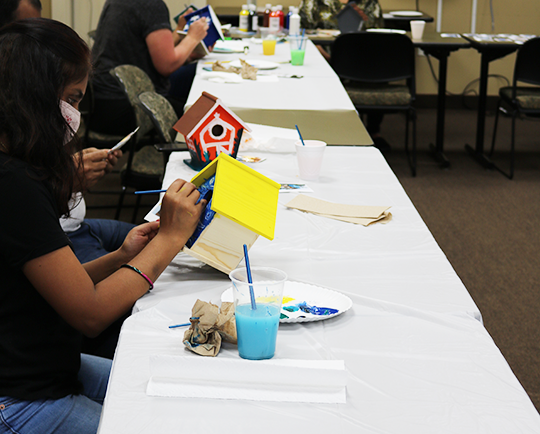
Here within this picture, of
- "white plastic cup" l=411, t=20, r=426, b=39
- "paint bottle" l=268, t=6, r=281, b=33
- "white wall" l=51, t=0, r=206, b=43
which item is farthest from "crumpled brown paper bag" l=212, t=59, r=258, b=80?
"white wall" l=51, t=0, r=206, b=43

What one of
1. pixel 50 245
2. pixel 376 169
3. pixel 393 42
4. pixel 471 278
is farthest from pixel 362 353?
pixel 393 42

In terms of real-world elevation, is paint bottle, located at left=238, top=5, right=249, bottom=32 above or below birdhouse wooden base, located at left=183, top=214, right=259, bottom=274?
above

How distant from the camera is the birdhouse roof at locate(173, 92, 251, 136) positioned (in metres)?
1.66

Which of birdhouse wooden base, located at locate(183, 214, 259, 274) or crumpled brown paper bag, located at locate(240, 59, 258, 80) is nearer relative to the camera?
birdhouse wooden base, located at locate(183, 214, 259, 274)

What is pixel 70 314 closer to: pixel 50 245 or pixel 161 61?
pixel 50 245

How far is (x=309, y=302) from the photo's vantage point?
3.42 ft

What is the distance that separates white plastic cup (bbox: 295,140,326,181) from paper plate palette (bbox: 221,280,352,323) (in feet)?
2.09

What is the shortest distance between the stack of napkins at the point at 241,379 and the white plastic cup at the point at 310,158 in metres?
0.94

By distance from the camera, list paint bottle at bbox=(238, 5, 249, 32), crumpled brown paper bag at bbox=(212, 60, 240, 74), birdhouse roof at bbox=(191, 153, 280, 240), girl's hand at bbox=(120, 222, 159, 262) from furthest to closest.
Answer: paint bottle at bbox=(238, 5, 249, 32) < crumpled brown paper bag at bbox=(212, 60, 240, 74) < girl's hand at bbox=(120, 222, 159, 262) < birdhouse roof at bbox=(191, 153, 280, 240)

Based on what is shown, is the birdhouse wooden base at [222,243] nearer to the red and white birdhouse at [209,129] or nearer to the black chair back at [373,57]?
the red and white birdhouse at [209,129]

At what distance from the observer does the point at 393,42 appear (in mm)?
3885

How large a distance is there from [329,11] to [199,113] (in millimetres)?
3643

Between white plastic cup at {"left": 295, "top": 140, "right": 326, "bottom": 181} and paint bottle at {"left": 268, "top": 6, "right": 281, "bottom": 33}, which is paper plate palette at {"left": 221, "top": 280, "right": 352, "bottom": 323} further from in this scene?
paint bottle at {"left": 268, "top": 6, "right": 281, "bottom": 33}

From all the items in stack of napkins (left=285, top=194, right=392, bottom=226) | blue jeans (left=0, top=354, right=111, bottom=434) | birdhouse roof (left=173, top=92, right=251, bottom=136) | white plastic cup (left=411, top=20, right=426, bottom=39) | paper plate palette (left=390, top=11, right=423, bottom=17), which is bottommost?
blue jeans (left=0, top=354, right=111, bottom=434)
